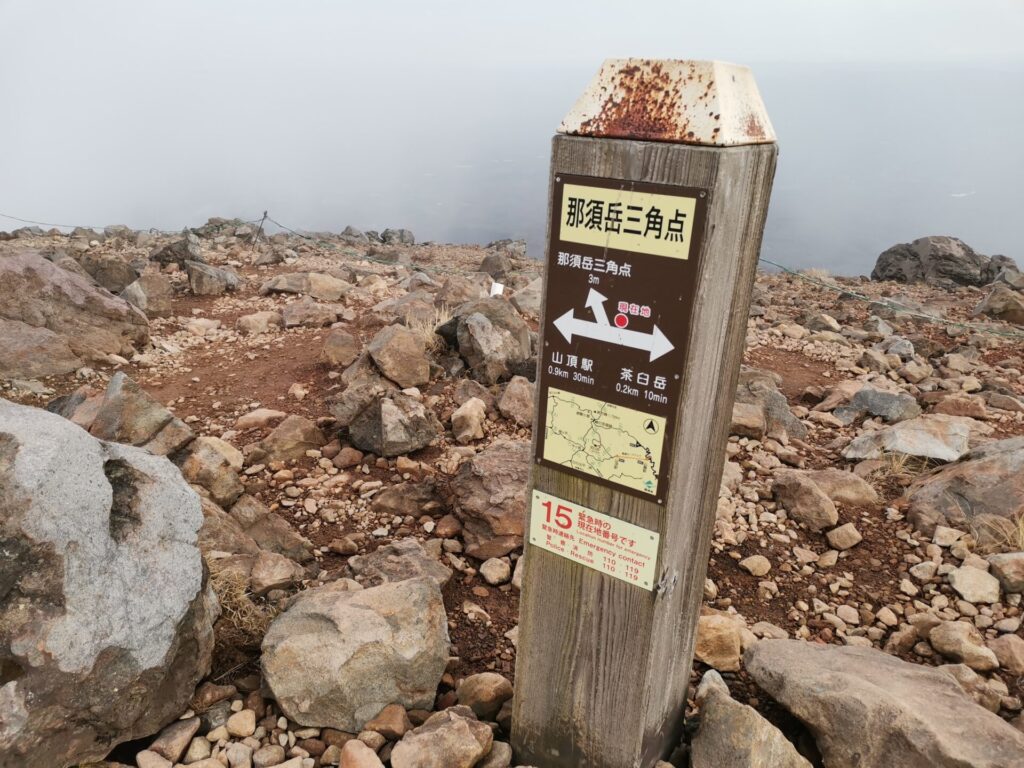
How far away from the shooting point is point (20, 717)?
2072 mm

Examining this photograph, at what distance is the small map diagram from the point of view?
192 centimetres

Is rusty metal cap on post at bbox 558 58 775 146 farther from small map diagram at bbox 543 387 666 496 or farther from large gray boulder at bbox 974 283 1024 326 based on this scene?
large gray boulder at bbox 974 283 1024 326

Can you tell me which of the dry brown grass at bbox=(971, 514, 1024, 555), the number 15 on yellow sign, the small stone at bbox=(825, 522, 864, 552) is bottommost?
the small stone at bbox=(825, 522, 864, 552)

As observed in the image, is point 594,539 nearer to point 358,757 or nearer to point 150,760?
point 358,757

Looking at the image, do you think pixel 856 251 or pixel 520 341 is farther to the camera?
pixel 856 251

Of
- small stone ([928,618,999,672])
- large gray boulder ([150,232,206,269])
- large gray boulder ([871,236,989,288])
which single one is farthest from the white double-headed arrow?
large gray boulder ([871,236,989,288])

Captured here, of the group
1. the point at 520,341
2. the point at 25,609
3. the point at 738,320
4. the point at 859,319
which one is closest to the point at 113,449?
the point at 25,609

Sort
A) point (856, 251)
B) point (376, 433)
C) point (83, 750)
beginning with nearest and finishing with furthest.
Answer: point (83, 750) < point (376, 433) < point (856, 251)

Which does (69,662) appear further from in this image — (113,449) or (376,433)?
(376,433)

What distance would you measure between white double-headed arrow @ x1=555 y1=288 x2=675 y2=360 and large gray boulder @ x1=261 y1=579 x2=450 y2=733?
56.6 inches

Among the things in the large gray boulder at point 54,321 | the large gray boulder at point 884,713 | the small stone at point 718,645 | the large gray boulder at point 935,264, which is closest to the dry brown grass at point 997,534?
the large gray boulder at point 884,713

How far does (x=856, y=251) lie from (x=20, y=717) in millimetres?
203756

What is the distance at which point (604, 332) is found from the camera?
6.20 ft

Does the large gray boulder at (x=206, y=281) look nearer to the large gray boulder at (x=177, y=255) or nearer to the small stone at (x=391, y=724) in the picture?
the large gray boulder at (x=177, y=255)
